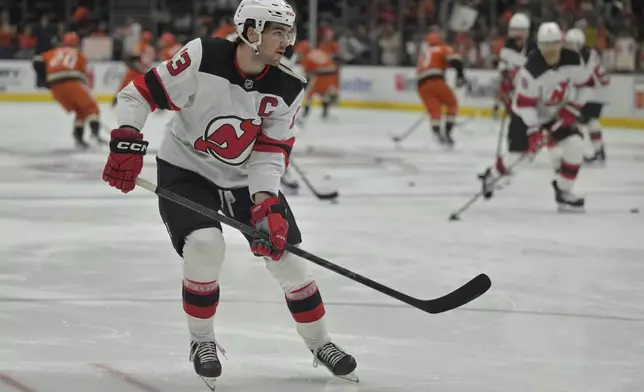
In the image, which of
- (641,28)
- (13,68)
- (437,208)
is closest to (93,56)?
(13,68)

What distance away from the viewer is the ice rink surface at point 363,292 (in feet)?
10.6

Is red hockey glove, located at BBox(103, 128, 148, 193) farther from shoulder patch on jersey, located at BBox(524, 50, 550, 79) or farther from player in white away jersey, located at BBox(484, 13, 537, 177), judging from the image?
player in white away jersey, located at BBox(484, 13, 537, 177)

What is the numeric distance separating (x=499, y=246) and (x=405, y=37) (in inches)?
437

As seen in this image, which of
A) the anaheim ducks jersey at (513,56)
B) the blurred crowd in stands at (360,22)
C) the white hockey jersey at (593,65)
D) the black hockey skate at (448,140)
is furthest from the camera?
the blurred crowd in stands at (360,22)

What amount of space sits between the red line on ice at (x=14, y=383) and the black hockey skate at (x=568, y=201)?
4520 mm

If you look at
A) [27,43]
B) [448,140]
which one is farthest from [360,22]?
[448,140]

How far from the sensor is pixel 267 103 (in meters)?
3.05

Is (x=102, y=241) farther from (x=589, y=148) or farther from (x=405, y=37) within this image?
(x=405, y=37)

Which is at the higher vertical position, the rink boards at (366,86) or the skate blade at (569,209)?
the skate blade at (569,209)

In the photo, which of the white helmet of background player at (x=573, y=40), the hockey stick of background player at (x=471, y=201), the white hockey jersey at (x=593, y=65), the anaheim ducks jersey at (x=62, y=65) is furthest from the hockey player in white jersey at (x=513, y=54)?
the anaheim ducks jersey at (x=62, y=65)

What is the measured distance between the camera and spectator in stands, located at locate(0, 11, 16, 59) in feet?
55.6

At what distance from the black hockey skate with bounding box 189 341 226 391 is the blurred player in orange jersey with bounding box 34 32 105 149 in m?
7.77

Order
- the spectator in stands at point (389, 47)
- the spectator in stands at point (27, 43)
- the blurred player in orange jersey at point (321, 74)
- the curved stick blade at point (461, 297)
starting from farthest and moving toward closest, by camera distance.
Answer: the spectator in stands at point (27, 43), the spectator in stands at point (389, 47), the blurred player in orange jersey at point (321, 74), the curved stick blade at point (461, 297)

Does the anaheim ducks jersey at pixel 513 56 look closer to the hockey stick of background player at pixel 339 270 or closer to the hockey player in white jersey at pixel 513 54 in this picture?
the hockey player in white jersey at pixel 513 54
